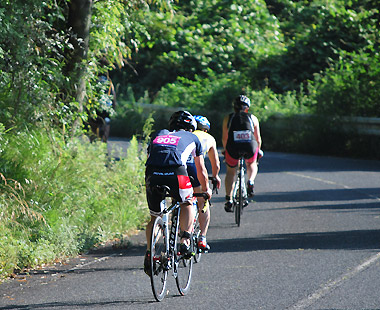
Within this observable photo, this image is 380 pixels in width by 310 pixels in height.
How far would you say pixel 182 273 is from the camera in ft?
24.6

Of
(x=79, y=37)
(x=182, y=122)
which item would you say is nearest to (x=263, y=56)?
(x=79, y=37)

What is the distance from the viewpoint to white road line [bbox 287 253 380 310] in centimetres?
688

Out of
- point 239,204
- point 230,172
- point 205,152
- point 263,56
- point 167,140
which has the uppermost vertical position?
point 263,56

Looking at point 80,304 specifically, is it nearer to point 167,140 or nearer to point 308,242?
point 167,140

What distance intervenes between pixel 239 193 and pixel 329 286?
3.99 metres

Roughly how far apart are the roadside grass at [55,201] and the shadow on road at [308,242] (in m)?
→ 1.59

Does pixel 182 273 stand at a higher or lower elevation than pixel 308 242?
higher

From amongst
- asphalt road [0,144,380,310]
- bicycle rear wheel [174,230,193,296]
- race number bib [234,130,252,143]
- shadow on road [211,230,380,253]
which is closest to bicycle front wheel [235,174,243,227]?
asphalt road [0,144,380,310]

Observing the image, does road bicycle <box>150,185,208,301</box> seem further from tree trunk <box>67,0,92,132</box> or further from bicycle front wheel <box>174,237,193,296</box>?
tree trunk <box>67,0,92,132</box>

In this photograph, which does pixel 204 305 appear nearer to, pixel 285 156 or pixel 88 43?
pixel 88 43

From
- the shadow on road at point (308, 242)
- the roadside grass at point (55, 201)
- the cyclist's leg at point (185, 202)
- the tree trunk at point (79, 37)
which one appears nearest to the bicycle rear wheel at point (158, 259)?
the cyclist's leg at point (185, 202)

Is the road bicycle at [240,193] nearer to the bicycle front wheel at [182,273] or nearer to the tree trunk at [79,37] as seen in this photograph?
the tree trunk at [79,37]

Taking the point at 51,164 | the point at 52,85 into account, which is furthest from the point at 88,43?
the point at 51,164

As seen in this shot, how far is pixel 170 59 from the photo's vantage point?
1184 inches
